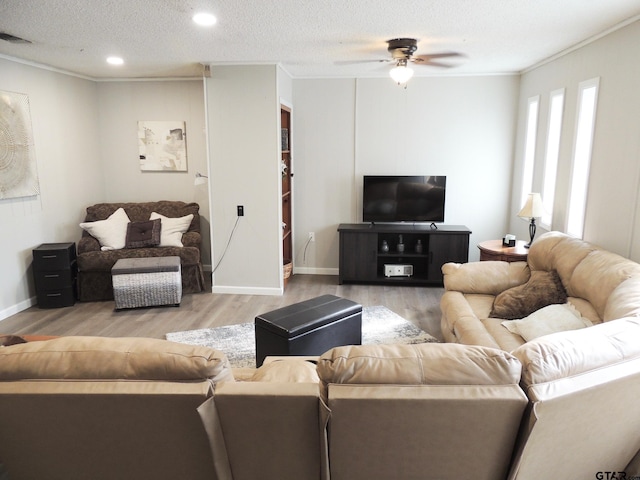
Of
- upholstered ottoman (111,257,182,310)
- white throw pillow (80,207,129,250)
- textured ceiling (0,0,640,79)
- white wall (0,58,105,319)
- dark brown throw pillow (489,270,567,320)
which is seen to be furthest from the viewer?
white throw pillow (80,207,129,250)

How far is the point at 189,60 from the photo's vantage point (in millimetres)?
4629

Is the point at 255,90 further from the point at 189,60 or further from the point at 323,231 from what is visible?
the point at 323,231

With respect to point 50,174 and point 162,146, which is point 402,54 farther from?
point 50,174

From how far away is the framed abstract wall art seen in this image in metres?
5.83

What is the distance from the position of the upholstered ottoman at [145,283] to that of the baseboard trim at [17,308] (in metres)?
0.95

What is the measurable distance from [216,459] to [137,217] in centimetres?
457

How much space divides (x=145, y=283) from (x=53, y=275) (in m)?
0.97

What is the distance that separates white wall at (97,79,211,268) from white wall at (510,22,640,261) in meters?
4.08

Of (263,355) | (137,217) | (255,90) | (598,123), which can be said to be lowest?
(263,355)

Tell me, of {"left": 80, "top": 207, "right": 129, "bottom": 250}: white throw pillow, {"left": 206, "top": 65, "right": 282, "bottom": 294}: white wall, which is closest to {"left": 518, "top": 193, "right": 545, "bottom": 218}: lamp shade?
{"left": 206, "top": 65, "right": 282, "bottom": 294}: white wall

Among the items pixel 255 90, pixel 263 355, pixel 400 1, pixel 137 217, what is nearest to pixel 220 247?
pixel 137 217

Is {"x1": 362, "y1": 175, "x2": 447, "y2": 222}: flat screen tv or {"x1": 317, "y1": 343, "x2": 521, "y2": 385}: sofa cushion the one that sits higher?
{"x1": 362, "y1": 175, "x2": 447, "y2": 222}: flat screen tv

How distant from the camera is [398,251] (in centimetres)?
550

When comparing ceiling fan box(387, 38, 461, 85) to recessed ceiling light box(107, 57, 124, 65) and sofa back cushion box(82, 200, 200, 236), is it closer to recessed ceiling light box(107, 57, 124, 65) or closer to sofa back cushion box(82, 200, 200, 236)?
recessed ceiling light box(107, 57, 124, 65)
